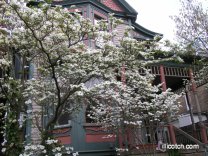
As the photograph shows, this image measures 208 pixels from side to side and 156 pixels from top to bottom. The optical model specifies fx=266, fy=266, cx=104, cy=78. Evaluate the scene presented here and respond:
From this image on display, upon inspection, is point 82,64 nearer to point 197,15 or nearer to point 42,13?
point 42,13

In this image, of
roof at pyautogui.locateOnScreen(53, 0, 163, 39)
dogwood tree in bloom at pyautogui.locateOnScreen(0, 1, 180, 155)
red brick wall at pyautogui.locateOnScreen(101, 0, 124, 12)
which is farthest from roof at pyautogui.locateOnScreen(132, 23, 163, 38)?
dogwood tree in bloom at pyautogui.locateOnScreen(0, 1, 180, 155)

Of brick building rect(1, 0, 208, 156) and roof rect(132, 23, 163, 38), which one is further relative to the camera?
roof rect(132, 23, 163, 38)

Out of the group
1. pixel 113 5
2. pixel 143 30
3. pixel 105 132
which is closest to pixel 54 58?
pixel 105 132

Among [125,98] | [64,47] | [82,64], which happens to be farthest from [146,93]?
[64,47]

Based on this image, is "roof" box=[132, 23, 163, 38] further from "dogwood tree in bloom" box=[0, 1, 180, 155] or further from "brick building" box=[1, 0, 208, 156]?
"dogwood tree in bloom" box=[0, 1, 180, 155]

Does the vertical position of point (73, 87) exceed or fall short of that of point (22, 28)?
it falls short

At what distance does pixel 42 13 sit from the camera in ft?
19.8

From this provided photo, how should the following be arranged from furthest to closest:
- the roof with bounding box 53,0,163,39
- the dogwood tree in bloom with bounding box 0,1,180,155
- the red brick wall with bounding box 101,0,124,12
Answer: the red brick wall with bounding box 101,0,124,12 < the roof with bounding box 53,0,163,39 < the dogwood tree in bloom with bounding box 0,1,180,155

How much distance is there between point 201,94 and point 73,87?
1187cm

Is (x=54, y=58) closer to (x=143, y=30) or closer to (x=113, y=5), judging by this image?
(x=113, y=5)

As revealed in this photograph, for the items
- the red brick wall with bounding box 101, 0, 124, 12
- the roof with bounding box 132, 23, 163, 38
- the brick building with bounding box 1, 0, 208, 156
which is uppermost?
the red brick wall with bounding box 101, 0, 124, 12

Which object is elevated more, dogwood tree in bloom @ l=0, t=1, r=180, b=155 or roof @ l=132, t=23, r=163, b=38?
roof @ l=132, t=23, r=163, b=38

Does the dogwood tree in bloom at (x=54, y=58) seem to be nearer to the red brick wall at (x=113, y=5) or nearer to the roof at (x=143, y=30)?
the red brick wall at (x=113, y=5)

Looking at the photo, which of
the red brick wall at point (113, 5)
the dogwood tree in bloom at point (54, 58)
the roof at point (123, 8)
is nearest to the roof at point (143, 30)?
the roof at point (123, 8)
